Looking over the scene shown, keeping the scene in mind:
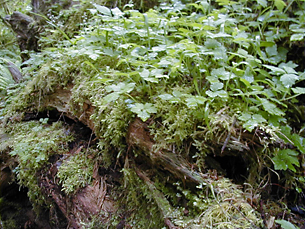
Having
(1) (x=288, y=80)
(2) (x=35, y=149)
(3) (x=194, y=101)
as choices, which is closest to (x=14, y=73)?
(2) (x=35, y=149)

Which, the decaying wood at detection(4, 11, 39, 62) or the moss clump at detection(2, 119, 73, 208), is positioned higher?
the decaying wood at detection(4, 11, 39, 62)

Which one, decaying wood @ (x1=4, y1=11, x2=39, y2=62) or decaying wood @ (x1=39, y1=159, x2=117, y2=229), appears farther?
decaying wood @ (x1=4, y1=11, x2=39, y2=62)

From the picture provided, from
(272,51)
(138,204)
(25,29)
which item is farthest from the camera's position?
(25,29)

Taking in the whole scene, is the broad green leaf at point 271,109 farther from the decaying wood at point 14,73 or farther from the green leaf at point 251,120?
the decaying wood at point 14,73

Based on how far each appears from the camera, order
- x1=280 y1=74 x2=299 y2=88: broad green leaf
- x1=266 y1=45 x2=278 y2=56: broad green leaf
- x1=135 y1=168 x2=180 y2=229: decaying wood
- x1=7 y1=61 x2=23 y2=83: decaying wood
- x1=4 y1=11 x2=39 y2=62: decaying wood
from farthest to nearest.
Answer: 1. x1=4 y1=11 x2=39 y2=62: decaying wood
2. x1=7 y1=61 x2=23 y2=83: decaying wood
3. x1=266 y1=45 x2=278 y2=56: broad green leaf
4. x1=280 y1=74 x2=299 y2=88: broad green leaf
5. x1=135 y1=168 x2=180 y2=229: decaying wood

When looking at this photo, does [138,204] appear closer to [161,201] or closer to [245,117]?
[161,201]

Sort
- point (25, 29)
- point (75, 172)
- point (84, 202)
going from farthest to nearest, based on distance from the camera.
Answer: point (25, 29) → point (75, 172) → point (84, 202)

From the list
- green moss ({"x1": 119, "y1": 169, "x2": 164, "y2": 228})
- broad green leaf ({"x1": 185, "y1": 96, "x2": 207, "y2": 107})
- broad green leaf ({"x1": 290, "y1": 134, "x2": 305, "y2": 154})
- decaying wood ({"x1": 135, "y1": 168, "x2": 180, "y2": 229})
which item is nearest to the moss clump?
green moss ({"x1": 119, "y1": 169, "x2": 164, "y2": 228})

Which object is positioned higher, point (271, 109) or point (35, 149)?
point (271, 109)

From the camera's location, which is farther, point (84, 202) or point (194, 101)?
point (84, 202)

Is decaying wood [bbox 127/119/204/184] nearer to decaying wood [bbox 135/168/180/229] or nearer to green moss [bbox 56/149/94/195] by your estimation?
decaying wood [bbox 135/168/180/229]

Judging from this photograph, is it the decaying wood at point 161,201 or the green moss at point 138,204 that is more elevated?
the decaying wood at point 161,201

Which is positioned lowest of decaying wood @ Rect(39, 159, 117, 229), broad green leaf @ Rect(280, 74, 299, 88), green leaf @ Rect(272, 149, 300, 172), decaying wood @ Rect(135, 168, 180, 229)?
decaying wood @ Rect(39, 159, 117, 229)

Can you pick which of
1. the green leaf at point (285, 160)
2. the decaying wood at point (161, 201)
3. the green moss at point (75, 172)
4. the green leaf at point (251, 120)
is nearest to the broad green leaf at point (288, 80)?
the green leaf at point (251, 120)
